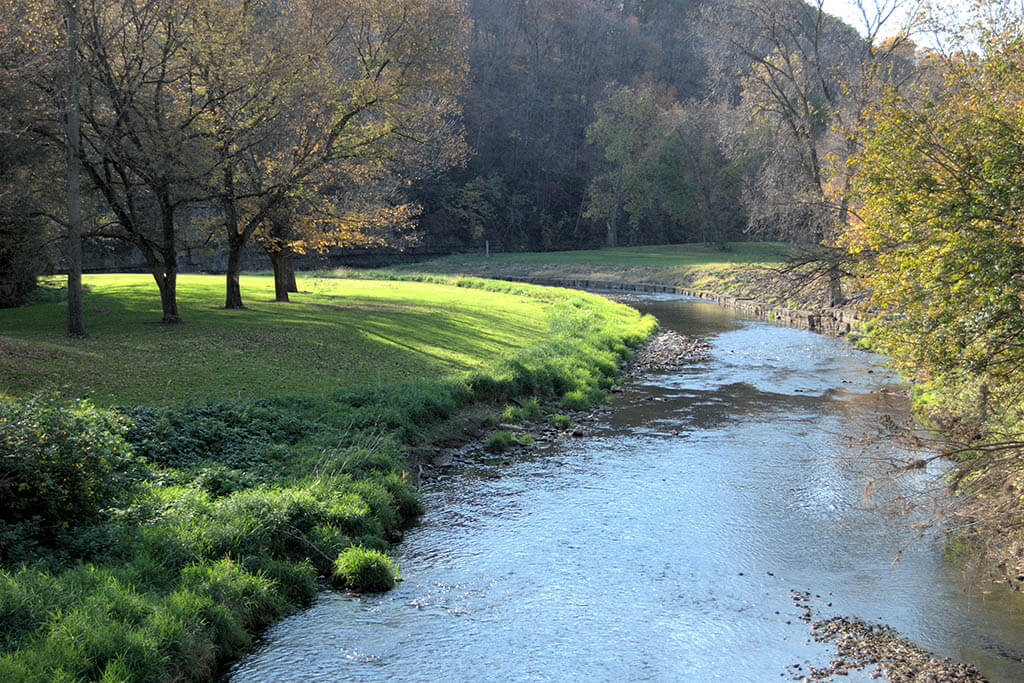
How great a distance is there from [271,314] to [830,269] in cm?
2079

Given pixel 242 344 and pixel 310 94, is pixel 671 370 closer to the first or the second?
pixel 242 344

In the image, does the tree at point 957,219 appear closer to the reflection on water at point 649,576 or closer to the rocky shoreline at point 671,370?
the reflection on water at point 649,576

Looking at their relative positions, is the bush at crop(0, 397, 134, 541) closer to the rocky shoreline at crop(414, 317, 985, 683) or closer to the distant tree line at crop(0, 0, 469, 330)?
the rocky shoreline at crop(414, 317, 985, 683)

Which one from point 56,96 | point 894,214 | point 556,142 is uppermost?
point 556,142

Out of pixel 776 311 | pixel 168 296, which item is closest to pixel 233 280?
pixel 168 296

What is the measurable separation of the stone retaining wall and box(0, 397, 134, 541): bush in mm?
16127

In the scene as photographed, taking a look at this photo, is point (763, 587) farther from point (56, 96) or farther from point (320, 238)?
point (320, 238)

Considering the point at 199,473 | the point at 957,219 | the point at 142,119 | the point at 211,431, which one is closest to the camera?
the point at 957,219

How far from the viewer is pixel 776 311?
1591 inches

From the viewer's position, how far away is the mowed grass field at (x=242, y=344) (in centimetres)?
1603

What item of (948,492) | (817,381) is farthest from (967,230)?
(817,381)

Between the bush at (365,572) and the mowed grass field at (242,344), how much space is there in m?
6.28

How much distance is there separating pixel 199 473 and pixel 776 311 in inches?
1332

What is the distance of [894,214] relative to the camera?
1130 centimetres
